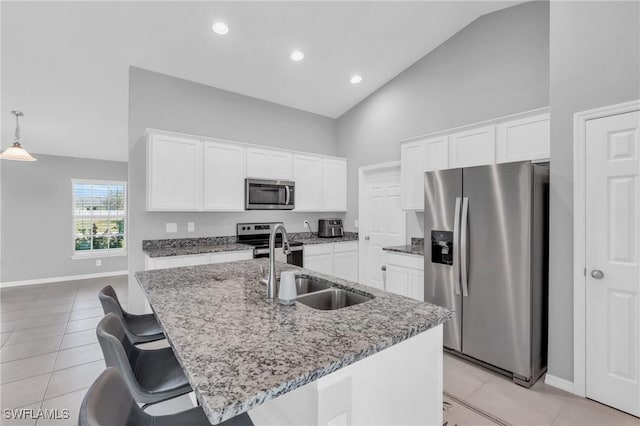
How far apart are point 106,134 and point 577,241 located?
257 inches

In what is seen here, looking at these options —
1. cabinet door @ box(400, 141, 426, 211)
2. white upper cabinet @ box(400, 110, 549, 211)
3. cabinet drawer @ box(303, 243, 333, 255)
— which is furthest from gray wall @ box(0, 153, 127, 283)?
white upper cabinet @ box(400, 110, 549, 211)

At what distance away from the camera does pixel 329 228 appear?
200 inches

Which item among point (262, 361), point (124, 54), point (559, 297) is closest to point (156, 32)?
point (124, 54)

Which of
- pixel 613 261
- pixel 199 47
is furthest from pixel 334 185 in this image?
pixel 613 261

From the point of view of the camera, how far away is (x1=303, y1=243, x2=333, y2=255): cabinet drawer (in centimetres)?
436

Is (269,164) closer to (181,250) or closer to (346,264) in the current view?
(181,250)

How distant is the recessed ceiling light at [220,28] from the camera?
3.08 metres

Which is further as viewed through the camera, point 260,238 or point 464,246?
point 260,238

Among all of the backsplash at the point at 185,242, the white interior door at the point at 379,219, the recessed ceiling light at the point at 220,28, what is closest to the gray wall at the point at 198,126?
the backsplash at the point at 185,242

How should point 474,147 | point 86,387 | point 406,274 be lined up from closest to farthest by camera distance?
point 86,387 < point 474,147 < point 406,274

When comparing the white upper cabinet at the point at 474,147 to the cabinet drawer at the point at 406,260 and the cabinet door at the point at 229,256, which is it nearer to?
the cabinet drawer at the point at 406,260

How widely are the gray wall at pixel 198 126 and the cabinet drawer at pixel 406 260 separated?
74.9 inches

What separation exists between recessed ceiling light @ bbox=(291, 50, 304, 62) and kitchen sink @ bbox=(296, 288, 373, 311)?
315cm

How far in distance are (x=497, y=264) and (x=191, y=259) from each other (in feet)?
10.4
